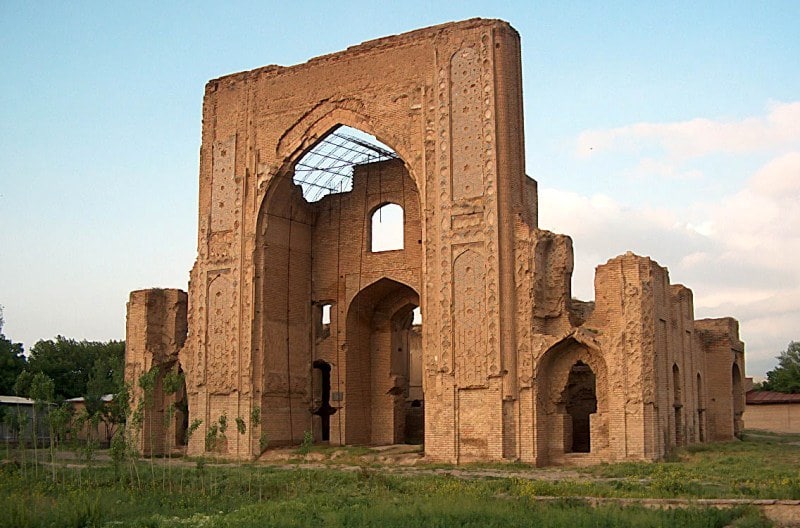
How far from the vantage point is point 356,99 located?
926 inches

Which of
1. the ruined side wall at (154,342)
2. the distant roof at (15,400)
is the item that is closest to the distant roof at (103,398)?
the distant roof at (15,400)

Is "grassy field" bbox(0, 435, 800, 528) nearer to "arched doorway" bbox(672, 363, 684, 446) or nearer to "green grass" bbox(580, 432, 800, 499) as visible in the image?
"green grass" bbox(580, 432, 800, 499)

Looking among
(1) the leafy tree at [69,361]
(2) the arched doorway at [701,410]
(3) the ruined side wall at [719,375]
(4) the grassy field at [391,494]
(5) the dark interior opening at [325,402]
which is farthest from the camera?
(1) the leafy tree at [69,361]

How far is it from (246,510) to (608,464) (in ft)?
30.0

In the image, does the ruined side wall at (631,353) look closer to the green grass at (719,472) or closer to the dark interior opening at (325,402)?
the green grass at (719,472)

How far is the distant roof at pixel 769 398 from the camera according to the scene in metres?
35.2

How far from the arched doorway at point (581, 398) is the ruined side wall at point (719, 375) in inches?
132

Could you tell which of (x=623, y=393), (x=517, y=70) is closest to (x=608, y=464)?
(x=623, y=393)

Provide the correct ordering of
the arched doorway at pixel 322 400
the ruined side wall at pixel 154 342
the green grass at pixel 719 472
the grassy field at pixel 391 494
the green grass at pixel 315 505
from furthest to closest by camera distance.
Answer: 1. the arched doorway at pixel 322 400
2. the ruined side wall at pixel 154 342
3. the green grass at pixel 719 472
4. the grassy field at pixel 391 494
5. the green grass at pixel 315 505

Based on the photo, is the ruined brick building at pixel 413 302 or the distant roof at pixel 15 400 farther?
the distant roof at pixel 15 400

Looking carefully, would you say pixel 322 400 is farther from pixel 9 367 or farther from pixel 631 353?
pixel 9 367

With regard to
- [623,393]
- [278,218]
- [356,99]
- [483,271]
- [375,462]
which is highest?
[356,99]

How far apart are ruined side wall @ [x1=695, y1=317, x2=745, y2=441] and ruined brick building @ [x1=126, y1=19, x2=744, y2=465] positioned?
54mm

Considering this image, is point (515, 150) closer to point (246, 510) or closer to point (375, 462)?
point (375, 462)
